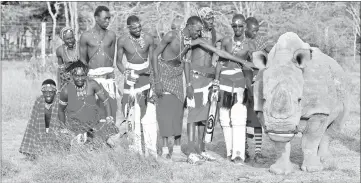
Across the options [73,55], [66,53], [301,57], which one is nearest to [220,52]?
[301,57]

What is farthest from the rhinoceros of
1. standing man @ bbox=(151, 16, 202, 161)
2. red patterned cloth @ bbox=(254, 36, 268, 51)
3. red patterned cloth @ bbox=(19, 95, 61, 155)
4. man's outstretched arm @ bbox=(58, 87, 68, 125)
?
red patterned cloth @ bbox=(19, 95, 61, 155)

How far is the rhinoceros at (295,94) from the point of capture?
6020 millimetres

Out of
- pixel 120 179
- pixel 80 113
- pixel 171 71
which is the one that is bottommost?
pixel 120 179

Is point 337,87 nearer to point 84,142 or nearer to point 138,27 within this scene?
point 138,27

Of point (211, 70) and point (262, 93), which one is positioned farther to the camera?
point (211, 70)

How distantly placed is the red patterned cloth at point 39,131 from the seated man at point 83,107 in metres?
0.10

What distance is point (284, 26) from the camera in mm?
18516

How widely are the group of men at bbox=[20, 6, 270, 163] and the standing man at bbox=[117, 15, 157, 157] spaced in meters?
0.01

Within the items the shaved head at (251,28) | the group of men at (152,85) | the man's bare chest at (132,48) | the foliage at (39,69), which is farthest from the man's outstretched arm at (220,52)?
the foliage at (39,69)

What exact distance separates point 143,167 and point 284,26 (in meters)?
13.2

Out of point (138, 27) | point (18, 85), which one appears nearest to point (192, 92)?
point (138, 27)

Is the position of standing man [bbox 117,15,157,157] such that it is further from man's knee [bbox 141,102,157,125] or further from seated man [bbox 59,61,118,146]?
seated man [bbox 59,61,118,146]

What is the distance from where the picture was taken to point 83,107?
730 cm

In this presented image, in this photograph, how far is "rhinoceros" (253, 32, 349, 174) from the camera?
6.02m
